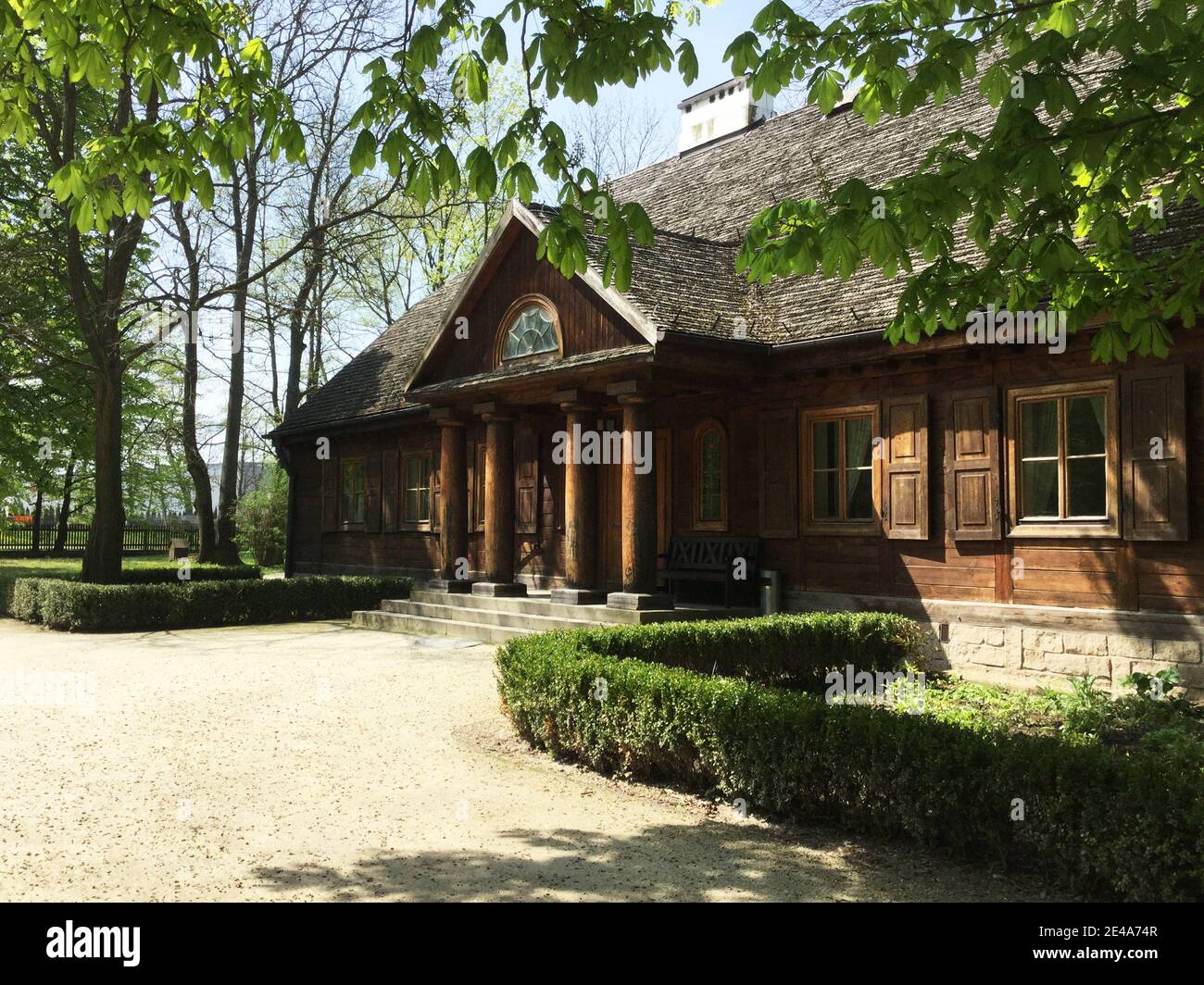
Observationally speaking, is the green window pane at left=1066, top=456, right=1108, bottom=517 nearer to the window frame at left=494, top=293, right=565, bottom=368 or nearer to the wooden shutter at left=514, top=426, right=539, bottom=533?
the window frame at left=494, top=293, right=565, bottom=368

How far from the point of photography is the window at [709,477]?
14898 millimetres

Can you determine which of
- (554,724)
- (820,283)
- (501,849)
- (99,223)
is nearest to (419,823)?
(501,849)

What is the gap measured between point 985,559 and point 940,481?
1086mm

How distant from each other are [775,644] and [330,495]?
50.3ft

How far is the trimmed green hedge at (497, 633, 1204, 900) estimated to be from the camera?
491cm

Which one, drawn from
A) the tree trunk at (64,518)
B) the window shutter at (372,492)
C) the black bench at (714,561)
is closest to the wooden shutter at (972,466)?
the black bench at (714,561)

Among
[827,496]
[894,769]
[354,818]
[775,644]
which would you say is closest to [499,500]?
[827,496]

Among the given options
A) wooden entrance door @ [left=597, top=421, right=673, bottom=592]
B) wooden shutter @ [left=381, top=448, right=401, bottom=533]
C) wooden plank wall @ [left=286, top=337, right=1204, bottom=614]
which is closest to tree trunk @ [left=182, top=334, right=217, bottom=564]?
wooden shutter @ [left=381, top=448, right=401, bottom=533]

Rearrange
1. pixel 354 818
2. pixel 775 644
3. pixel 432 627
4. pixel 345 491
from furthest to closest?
Result: pixel 345 491
pixel 432 627
pixel 775 644
pixel 354 818

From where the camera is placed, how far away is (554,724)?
324 inches

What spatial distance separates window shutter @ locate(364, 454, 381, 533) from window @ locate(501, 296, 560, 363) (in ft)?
23.4

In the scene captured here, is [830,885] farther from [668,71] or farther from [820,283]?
[820,283]

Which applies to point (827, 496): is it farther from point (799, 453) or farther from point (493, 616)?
point (493, 616)

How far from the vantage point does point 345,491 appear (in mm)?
23453
